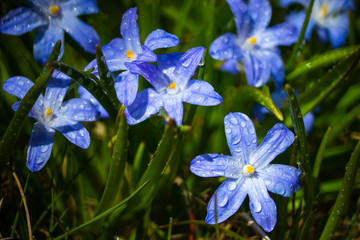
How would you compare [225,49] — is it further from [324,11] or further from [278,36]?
[324,11]

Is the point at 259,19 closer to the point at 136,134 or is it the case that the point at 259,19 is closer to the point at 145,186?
the point at 136,134

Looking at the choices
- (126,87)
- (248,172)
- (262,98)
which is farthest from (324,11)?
(126,87)

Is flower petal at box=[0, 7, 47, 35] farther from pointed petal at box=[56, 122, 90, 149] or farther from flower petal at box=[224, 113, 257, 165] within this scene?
flower petal at box=[224, 113, 257, 165]

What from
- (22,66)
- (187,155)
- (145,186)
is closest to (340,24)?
(187,155)

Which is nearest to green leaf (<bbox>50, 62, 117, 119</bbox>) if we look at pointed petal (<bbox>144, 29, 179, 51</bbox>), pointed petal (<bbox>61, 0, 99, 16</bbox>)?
pointed petal (<bbox>144, 29, 179, 51</bbox>)

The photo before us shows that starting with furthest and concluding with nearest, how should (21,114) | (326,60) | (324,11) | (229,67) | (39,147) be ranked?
(324,11) → (229,67) → (326,60) → (39,147) → (21,114)

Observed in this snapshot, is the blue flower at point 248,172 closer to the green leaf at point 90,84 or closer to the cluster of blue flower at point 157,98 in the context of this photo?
the cluster of blue flower at point 157,98

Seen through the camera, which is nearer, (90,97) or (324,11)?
(90,97)
